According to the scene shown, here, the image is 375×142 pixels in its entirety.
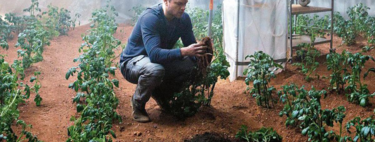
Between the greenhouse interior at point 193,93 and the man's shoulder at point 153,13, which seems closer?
the greenhouse interior at point 193,93

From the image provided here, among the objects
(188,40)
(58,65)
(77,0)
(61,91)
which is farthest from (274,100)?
(77,0)

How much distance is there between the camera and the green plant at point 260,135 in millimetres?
3821

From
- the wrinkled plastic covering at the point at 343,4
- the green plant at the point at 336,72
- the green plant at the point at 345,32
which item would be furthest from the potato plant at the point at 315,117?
the wrinkled plastic covering at the point at 343,4

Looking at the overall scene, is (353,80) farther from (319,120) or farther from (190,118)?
(190,118)

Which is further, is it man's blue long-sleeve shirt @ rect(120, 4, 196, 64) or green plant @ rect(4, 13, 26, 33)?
green plant @ rect(4, 13, 26, 33)

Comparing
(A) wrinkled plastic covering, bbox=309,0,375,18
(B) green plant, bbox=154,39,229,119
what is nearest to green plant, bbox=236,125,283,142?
(B) green plant, bbox=154,39,229,119

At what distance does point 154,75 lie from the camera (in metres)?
4.12

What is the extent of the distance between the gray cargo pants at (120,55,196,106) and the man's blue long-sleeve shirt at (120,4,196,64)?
9cm

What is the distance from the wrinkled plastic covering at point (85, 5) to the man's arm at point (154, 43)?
5834 mm

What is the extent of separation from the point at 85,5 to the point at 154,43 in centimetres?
670

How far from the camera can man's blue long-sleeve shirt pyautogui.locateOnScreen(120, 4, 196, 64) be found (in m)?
4.08

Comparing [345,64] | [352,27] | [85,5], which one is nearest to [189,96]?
[345,64]

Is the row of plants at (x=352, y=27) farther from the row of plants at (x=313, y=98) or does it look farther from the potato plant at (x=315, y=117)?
the potato plant at (x=315, y=117)

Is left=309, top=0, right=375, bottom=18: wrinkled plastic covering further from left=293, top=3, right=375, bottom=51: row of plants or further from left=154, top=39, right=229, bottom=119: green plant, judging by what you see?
left=154, top=39, right=229, bottom=119: green plant
